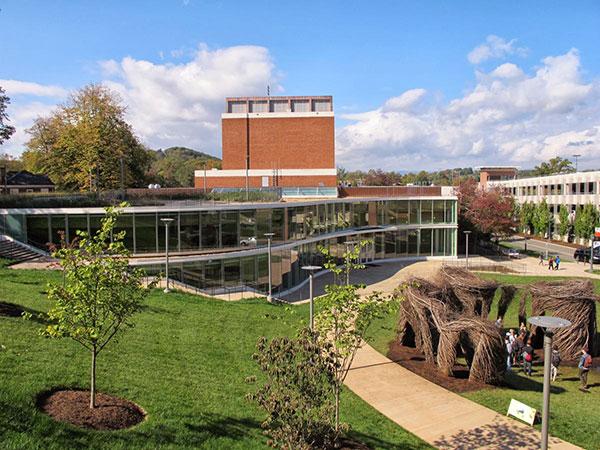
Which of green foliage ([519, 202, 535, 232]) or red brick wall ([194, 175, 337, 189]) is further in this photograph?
green foliage ([519, 202, 535, 232])

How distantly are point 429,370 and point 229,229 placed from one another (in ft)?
49.9

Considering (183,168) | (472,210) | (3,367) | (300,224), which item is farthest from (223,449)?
(183,168)

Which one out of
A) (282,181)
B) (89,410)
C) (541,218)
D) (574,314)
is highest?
(282,181)

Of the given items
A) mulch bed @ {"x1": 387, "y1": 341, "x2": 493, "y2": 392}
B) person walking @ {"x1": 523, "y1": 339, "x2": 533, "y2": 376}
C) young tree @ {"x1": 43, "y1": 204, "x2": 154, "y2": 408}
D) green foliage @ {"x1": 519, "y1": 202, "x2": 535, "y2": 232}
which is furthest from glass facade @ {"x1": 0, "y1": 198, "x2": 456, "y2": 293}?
green foliage @ {"x1": 519, "y1": 202, "x2": 535, "y2": 232}

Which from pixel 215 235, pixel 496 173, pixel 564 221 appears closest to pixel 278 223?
Answer: pixel 215 235

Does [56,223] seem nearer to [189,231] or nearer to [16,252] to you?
[16,252]

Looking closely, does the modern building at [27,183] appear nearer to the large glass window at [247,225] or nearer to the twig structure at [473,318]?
the large glass window at [247,225]

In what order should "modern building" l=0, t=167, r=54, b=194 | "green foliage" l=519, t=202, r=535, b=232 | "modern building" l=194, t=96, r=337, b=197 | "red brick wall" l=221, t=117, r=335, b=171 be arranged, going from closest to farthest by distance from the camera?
"modern building" l=194, t=96, r=337, b=197 < "red brick wall" l=221, t=117, r=335, b=171 < "modern building" l=0, t=167, r=54, b=194 < "green foliage" l=519, t=202, r=535, b=232

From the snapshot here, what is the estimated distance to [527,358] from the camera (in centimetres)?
1677

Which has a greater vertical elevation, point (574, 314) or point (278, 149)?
point (278, 149)

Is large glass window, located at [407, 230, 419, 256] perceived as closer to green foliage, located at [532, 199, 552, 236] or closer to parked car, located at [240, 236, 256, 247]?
parked car, located at [240, 236, 256, 247]

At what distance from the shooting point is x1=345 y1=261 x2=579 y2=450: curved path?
38.2 feet

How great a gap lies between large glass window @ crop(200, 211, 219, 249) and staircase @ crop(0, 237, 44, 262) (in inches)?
329

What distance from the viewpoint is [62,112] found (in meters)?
42.8
